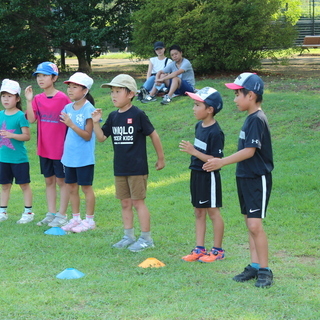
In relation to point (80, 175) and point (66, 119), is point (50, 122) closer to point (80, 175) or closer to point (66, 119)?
point (66, 119)

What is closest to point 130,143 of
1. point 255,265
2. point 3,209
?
point 255,265

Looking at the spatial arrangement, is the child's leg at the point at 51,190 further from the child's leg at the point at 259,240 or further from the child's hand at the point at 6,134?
the child's leg at the point at 259,240

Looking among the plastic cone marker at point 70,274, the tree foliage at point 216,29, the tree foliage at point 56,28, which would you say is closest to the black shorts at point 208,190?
the plastic cone marker at point 70,274

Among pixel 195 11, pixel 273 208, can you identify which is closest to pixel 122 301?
pixel 273 208

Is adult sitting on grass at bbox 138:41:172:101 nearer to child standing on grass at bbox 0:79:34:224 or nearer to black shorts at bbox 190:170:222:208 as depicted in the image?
child standing on grass at bbox 0:79:34:224

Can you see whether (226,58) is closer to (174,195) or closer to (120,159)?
(174,195)

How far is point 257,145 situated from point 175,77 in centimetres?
866

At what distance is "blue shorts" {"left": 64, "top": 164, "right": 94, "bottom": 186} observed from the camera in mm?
6375

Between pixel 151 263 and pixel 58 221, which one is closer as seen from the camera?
pixel 151 263

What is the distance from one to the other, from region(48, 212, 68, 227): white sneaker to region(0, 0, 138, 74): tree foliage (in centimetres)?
1156

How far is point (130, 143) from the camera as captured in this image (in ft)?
18.7

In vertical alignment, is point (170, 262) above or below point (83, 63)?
below

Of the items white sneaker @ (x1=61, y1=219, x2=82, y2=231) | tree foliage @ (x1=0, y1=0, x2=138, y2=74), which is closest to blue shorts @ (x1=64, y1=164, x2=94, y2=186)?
white sneaker @ (x1=61, y1=219, x2=82, y2=231)

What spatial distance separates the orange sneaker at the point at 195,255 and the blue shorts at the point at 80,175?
1.61 m
